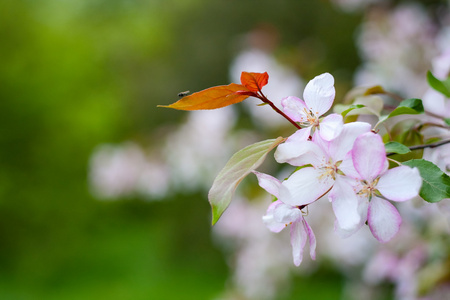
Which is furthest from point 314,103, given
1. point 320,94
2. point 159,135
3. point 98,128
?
point 98,128

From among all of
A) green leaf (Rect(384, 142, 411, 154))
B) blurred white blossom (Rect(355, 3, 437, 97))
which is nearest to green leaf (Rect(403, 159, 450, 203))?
green leaf (Rect(384, 142, 411, 154))

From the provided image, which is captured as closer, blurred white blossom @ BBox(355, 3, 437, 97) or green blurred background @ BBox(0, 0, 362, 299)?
blurred white blossom @ BBox(355, 3, 437, 97)

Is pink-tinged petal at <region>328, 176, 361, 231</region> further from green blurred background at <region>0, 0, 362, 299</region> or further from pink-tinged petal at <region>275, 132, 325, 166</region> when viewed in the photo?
green blurred background at <region>0, 0, 362, 299</region>

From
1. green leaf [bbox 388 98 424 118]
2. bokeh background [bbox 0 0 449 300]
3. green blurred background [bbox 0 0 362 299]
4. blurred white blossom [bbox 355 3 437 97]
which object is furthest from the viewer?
green blurred background [bbox 0 0 362 299]

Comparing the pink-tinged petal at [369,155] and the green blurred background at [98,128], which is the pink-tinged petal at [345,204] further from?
the green blurred background at [98,128]

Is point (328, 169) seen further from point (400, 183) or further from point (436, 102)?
point (436, 102)

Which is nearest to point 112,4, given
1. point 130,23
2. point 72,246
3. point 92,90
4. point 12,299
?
point 130,23

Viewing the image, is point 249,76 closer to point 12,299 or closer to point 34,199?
point 12,299
